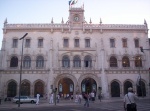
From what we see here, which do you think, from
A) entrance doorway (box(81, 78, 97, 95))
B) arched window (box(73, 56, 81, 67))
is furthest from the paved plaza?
arched window (box(73, 56, 81, 67))

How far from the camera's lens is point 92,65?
1459 inches

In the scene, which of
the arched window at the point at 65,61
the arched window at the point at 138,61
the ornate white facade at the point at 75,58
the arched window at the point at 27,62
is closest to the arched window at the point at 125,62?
the ornate white facade at the point at 75,58

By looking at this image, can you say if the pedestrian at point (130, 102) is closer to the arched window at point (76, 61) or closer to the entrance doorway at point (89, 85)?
the entrance doorway at point (89, 85)

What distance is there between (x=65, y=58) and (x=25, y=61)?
27.0ft

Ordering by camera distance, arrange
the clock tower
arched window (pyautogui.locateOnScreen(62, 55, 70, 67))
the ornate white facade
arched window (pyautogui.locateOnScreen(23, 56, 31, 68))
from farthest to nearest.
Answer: the clock tower < arched window (pyautogui.locateOnScreen(62, 55, 70, 67)) < arched window (pyautogui.locateOnScreen(23, 56, 31, 68)) < the ornate white facade

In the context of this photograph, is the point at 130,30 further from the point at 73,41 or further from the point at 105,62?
the point at 73,41

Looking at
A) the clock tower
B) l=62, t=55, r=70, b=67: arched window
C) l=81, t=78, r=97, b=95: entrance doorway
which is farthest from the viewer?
the clock tower

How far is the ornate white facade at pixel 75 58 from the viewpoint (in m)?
36.1

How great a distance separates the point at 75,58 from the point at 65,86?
6.07m

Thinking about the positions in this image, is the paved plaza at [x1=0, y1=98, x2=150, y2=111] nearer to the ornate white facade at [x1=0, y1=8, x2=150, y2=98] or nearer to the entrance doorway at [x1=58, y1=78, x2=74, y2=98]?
the ornate white facade at [x1=0, y1=8, x2=150, y2=98]

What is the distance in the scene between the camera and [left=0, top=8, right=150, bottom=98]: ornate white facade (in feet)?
118

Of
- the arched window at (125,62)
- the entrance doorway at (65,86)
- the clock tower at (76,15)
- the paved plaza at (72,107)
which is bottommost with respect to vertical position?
the paved plaza at (72,107)

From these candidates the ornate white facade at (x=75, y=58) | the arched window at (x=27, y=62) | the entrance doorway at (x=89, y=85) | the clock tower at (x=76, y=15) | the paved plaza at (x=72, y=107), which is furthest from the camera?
the clock tower at (x=76, y=15)

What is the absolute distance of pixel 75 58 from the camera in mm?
37500
